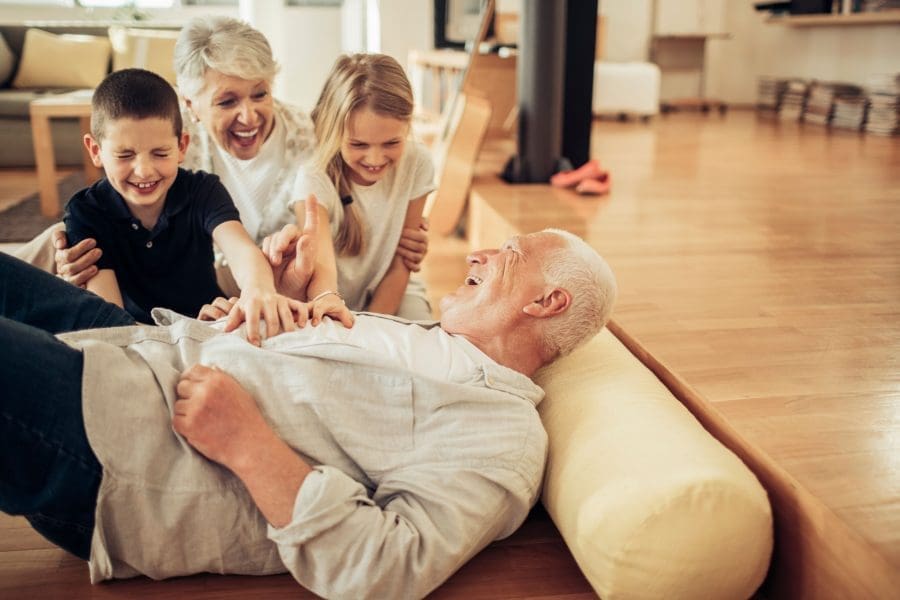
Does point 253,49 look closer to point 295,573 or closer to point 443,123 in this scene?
point 295,573

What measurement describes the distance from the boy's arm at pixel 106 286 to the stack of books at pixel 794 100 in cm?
678

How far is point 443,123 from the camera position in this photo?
4352 millimetres

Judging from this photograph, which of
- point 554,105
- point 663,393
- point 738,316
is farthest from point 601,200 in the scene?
point 663,393

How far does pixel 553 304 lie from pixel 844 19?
609cm

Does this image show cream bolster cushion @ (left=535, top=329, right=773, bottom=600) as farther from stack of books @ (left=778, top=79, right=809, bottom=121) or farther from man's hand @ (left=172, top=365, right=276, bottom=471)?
stack of books @ (left=778, top=79, right=809, bottom=121)

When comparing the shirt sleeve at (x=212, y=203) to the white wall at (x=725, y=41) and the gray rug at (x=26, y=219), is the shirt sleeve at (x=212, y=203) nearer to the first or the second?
→ the gray rug at (x=26, y=219)

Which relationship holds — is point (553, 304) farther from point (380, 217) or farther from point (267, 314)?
point (380, 217)

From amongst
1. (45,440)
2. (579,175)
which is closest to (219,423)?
(45,440)

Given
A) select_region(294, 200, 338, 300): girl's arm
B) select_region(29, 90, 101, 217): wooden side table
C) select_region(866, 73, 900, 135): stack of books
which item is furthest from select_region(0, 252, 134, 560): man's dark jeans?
select_region(866, 73, 900, 135): stack of books

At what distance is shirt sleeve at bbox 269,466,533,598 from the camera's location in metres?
1.14

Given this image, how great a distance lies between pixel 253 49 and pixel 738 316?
4.21 feet

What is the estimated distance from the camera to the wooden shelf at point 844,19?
582 centimetres

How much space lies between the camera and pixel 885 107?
19.0 ft

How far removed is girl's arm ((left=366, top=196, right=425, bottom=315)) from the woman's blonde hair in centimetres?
24
